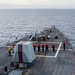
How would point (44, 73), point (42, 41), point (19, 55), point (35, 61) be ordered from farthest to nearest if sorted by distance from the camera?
1. point (42, 41)
2. point (35, 61)
3. point (19, 55)
4. point (44, 73)

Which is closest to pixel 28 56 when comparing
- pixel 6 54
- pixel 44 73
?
pixel 44 73

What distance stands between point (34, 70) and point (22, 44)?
384 centimetres

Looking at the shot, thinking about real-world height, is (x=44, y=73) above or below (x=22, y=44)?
below

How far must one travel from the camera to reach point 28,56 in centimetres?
2845

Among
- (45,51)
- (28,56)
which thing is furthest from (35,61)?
(45,51)

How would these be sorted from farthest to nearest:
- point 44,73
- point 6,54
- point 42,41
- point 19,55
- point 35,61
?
1. point 42,41
2. point 6,54
3. point 35,61
4. point 19,55
5. point 44,73

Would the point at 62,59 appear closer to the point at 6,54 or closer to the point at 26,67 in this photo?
the point at 26,67

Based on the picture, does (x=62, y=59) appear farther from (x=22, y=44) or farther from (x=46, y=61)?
(x=22, y=44)

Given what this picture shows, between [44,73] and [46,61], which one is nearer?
[44,73]

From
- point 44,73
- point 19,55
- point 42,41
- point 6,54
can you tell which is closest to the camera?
point 44,73

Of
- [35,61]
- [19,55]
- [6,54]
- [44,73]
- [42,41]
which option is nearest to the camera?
[44,73]

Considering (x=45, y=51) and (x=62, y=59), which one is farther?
(x=45, y=51)

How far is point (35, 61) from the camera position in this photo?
31.9 m

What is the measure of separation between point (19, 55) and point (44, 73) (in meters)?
4.26
